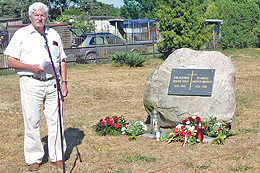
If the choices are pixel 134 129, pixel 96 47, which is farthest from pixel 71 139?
pixel 96 47

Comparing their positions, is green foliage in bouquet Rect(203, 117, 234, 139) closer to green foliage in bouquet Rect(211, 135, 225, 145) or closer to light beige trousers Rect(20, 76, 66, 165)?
A: green foliage in bouquet Rect(211, 135, 225, 145)

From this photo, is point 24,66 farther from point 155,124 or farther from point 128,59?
point 128,59

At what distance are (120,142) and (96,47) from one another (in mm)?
12103

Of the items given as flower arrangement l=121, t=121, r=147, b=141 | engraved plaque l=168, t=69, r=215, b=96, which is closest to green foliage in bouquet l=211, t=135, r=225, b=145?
engraved plaque l=168, t=69, r=215, b=96

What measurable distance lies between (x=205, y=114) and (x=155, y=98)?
3.22 feet

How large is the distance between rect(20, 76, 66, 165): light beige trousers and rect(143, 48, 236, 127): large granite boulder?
2.40 metres

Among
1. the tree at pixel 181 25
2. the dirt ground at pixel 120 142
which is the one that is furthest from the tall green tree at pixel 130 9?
the dirt ground at pixel 120 142

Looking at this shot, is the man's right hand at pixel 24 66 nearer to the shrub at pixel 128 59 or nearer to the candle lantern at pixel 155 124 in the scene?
the candle lantern at pixel 155 124

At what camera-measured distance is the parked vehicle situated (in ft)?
57.6

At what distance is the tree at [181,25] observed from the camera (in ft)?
65.3

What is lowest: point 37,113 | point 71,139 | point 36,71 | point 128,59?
point 71,139

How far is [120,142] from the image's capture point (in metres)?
6.18

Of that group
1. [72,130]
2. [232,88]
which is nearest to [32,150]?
[72,130]

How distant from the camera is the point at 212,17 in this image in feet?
97.0
